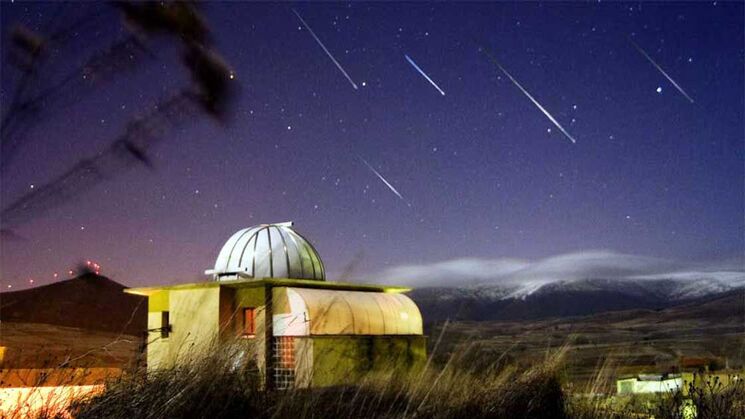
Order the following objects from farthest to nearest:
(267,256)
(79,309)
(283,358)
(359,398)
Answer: (79,309) < (267,256) < (283,358) < (359,398)

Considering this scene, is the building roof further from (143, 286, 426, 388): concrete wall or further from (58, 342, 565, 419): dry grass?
(58, 342, 565, 419): dry grass

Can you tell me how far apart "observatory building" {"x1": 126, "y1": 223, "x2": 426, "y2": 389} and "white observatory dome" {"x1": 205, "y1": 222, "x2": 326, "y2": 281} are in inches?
1.1

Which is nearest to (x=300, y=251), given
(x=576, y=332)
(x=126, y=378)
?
(x=576, y=332)

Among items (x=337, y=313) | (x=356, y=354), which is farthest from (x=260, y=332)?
(x=356, y=354)

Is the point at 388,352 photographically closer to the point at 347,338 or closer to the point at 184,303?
the point at 347,338

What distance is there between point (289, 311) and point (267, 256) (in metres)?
2.79

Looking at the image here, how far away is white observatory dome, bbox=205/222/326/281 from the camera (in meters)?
19.8

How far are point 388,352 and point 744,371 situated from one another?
12383 millimetres

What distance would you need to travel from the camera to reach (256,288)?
1819 centimetres

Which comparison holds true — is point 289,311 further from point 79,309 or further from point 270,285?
point 79,309

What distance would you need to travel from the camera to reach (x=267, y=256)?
65.4 feet

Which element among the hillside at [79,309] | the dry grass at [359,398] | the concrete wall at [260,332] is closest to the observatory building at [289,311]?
the concrete wall at [260,332]

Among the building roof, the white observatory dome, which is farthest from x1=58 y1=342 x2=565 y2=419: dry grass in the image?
the white observatory dome

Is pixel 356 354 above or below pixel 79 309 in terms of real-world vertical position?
below
